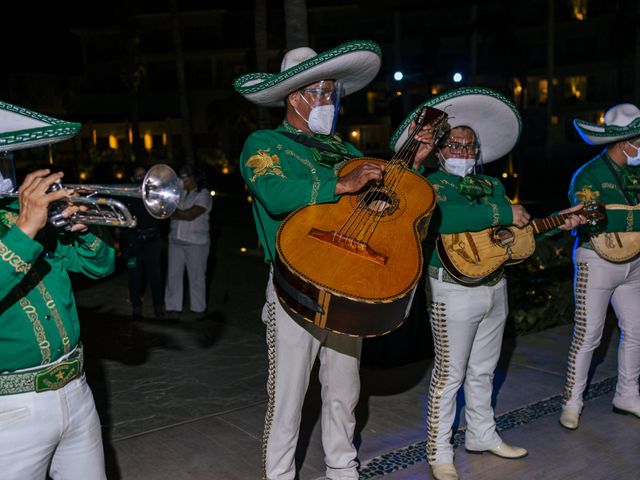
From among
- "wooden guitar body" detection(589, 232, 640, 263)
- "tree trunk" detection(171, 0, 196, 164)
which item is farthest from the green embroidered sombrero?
"tree trunk" detection(171, 0, 196, 164)

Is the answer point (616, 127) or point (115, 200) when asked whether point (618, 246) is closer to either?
point (616, 127)

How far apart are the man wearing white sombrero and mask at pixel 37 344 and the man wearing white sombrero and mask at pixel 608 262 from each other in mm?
3323

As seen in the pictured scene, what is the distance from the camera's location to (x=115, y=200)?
2.54 m

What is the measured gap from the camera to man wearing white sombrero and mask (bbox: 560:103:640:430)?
4.55 meters

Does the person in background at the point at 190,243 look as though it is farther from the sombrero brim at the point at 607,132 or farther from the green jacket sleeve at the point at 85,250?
the green jacket sleeve at the point at 85,250

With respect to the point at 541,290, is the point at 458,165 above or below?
above

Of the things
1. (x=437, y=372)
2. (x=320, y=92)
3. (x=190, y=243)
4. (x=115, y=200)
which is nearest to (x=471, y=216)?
(x=437, y=372)

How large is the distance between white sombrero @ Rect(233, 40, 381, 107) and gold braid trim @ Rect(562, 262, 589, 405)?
6.71ft

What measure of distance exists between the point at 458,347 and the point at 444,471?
0.71 meters

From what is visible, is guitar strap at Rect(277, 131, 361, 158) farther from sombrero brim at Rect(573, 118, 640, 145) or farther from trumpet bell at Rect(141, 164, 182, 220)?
sombrero brim at Rect(573, 118, 640, 145)

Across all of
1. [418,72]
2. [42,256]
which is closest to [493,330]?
[42,256]

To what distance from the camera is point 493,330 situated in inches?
161

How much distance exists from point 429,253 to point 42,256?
222 cm

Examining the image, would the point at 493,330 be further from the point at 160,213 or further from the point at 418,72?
the point at 418,72
